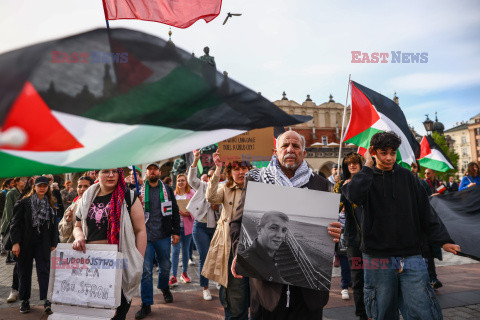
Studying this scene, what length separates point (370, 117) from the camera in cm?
644

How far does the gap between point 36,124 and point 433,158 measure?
32.3ft

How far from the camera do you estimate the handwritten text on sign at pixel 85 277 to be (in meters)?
2.85

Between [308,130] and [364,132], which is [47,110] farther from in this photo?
[308,130]

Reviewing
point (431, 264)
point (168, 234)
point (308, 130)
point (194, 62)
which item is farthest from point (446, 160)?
point (308, 130)

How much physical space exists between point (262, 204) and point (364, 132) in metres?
4.68

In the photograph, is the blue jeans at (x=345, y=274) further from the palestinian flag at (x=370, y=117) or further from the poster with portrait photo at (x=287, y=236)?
the poster with portrait photo at (x=287, y=236)

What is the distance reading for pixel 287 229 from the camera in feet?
7.67

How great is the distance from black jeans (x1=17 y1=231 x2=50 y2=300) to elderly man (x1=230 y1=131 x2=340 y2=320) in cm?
387

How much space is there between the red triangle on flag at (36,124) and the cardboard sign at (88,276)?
1.28 metres

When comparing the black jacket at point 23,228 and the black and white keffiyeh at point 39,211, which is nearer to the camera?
the black jacket at point 23,228

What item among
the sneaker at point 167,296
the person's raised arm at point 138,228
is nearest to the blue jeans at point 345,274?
the sneaker at point 167,296

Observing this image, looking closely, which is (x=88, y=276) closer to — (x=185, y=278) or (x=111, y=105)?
(x=111, y=105)

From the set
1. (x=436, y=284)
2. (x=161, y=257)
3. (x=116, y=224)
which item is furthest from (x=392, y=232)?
(x=161, y=257)

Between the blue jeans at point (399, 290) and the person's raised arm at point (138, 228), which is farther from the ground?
the person's raised arm at point (138, 228)
